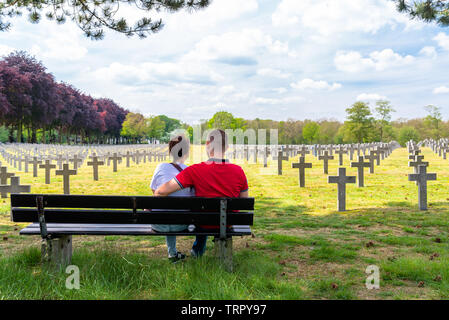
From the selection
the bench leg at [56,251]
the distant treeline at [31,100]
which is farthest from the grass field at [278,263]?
the distant treeline at [31,100]

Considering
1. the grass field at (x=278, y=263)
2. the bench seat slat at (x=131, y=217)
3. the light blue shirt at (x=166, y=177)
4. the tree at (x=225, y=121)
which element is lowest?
the grass field at (x=278, y=263)

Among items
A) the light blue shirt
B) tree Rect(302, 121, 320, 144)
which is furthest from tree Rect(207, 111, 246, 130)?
the light blue shirt

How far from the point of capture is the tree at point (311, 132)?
3194 inches

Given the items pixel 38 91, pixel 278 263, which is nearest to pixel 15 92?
pixel 38 91

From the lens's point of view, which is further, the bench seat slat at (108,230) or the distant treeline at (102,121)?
the distant treeline at (102,121)

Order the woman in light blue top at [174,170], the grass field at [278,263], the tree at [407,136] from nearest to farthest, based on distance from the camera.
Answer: the grass field at [278,263]
the woman in light blue top at [174,170]
the tree at [407,136]

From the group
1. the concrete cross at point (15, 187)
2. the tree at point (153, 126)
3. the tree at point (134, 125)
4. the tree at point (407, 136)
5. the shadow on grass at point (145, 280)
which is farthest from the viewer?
the tree at point (153, 126)

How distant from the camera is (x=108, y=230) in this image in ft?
14.1

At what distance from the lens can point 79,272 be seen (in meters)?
4.04

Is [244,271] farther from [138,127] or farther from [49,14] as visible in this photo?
[138,127]

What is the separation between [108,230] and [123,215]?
267 millimetres

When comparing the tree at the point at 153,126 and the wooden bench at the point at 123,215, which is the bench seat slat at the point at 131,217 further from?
the tree at the point at 153,126

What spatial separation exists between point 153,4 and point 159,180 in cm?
674

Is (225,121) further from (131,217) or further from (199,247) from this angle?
(131,217)
